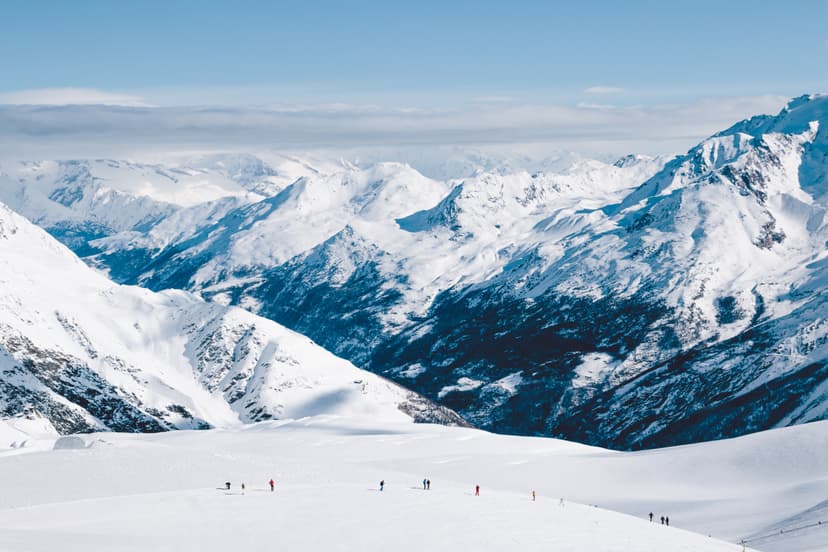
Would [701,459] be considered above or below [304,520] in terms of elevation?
below

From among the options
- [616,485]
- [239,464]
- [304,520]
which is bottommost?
[616,485]

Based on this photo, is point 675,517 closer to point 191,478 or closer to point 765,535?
point 765,535

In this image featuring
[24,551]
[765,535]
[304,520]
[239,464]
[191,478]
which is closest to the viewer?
[24,551]

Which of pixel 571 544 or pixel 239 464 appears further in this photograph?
pixel 239 464

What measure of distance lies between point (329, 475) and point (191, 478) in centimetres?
1918

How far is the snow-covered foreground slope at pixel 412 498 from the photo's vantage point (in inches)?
3135

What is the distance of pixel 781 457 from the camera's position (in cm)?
15588

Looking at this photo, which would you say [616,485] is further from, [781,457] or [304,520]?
[304,520]

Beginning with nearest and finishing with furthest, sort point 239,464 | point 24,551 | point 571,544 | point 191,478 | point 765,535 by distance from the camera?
point 24,551
point 571,544
point 765,535
point 191,478
point 239,464

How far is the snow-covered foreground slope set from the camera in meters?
79.6

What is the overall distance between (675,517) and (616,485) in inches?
1137

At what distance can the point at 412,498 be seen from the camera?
101 metres

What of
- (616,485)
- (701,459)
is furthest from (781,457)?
(616,485)

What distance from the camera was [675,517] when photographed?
128 m
